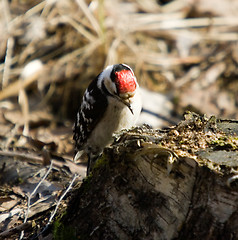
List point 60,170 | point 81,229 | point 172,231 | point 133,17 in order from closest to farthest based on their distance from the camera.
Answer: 1. point 172,231
2. point 81,229
3. point 60,170
4. point 133,17

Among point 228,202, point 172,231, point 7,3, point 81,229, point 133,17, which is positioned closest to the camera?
point 228,202

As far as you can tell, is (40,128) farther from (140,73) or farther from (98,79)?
(98,79)

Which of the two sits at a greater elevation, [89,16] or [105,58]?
[89,16]

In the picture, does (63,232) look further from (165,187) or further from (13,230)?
(165,187)

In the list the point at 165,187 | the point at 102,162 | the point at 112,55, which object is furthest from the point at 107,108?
the point at 112,55

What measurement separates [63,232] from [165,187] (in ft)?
2.39

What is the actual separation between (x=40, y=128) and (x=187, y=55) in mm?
3490

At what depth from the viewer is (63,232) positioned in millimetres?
2707

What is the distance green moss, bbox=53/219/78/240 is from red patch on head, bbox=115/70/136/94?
1350 mm

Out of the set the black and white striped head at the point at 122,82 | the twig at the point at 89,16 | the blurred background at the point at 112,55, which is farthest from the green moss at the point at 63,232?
the twig at the point at 89,16

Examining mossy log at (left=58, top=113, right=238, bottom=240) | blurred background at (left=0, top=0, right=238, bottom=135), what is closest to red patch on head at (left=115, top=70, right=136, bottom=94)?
mossy log at (left=58, top=113, right=238, bottom=240)

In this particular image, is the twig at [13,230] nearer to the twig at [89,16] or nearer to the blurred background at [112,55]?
the blurred background at [112,55]

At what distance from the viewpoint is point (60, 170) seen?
13.8ft

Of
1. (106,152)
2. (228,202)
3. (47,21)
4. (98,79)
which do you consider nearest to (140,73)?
(47,21)
